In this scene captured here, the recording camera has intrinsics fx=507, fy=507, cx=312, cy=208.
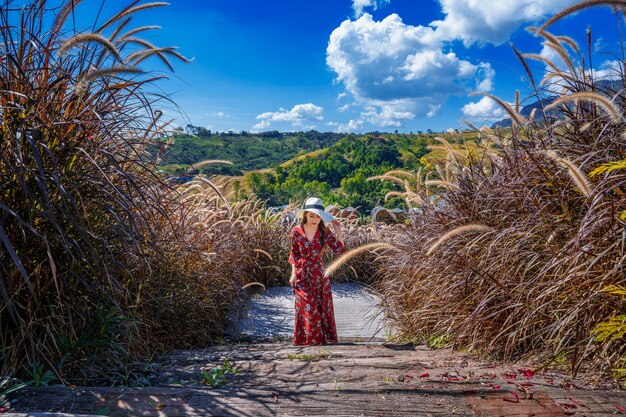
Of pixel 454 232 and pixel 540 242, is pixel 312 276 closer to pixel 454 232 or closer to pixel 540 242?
pixel 454 232

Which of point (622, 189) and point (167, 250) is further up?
point (622, 189)

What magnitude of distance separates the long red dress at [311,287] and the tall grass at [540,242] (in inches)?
42.2

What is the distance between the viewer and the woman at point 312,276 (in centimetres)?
523

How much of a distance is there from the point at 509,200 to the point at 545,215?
0.40 m

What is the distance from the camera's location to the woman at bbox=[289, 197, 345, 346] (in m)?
5.23

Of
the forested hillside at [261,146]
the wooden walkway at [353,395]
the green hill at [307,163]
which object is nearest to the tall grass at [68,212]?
the wooden walkway at [353,395]

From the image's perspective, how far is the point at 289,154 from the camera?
7538 cm

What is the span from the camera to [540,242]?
10.3 feet

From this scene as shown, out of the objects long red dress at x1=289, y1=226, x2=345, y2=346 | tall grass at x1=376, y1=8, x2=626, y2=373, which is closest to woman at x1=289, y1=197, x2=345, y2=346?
long red dress at x1=289, y1=226, x2=345, y2=346

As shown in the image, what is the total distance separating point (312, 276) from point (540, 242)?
2609 mm

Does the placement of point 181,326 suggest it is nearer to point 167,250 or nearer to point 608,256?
point 167,250

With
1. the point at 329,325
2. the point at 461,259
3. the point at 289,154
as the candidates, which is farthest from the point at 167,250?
the point at 289,154

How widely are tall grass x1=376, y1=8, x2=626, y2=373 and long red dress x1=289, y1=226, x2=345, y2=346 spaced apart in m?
1.07

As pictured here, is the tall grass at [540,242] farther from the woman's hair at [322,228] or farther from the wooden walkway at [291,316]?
the wooden walkway at [291,316]
